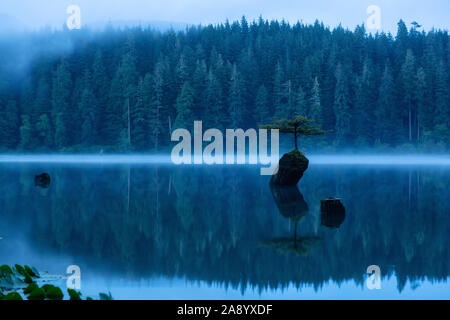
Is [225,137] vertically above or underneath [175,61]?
underneath

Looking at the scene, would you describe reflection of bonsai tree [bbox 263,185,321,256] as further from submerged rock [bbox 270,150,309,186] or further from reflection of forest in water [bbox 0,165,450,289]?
submerged rock [bbox 270,150,309,186]

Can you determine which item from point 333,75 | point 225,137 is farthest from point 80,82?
point 333,75

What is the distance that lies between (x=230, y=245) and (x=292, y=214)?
434cm

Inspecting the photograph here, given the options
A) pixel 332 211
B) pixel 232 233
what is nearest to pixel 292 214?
pixel 332 211

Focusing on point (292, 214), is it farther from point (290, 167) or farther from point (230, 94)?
point (230, 94)

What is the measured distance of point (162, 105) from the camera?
7438 centimetres

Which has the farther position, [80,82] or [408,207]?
[80,82]

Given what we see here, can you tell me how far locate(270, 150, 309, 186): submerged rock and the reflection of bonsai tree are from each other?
0.55m

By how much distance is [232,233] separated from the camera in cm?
1152

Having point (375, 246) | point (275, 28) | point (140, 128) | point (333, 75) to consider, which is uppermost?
point (275, 28)

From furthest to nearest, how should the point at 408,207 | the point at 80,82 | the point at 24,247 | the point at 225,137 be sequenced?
the point at 80,82 < the point at 225,137 < the point at 408,207 < the point at 24,247

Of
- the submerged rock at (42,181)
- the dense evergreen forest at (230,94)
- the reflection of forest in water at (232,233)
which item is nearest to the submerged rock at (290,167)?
the reflection of forest in water at (232,233)

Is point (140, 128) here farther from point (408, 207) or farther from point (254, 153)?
point (408, 207)

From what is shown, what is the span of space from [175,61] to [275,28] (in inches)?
1354
